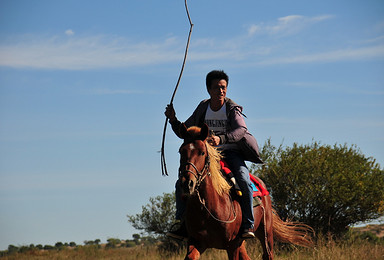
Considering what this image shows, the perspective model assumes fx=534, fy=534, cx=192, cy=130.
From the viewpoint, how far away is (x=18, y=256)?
74.1ft

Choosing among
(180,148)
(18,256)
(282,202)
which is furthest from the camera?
(18,256)

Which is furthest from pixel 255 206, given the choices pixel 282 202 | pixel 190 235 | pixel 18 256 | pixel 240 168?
pixel 18 256

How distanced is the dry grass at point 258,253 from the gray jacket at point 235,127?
Answer: 13.7ft

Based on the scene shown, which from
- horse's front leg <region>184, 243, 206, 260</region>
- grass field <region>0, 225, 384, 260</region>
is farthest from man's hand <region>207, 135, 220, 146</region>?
grass field <region>0, 225, 384, 260</region>

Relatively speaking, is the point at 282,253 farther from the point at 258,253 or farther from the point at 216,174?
the point at 216,174

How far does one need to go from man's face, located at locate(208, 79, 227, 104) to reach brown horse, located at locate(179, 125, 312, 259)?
1.15 m

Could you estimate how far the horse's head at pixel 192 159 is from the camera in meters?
6.98

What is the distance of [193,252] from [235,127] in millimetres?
2137

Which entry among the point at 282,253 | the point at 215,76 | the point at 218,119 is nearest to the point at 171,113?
the point at 218,119

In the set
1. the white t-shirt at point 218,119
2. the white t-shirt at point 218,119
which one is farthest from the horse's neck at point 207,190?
the white t-shirt at point 218,119

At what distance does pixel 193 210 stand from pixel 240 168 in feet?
4.43

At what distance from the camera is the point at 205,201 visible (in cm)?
780

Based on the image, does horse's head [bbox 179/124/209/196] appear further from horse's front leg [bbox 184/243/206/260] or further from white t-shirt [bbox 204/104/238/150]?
white t-shirt [bbox 204/104/238/150]

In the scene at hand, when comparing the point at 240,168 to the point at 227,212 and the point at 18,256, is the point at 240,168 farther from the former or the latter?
the point at 18,256
